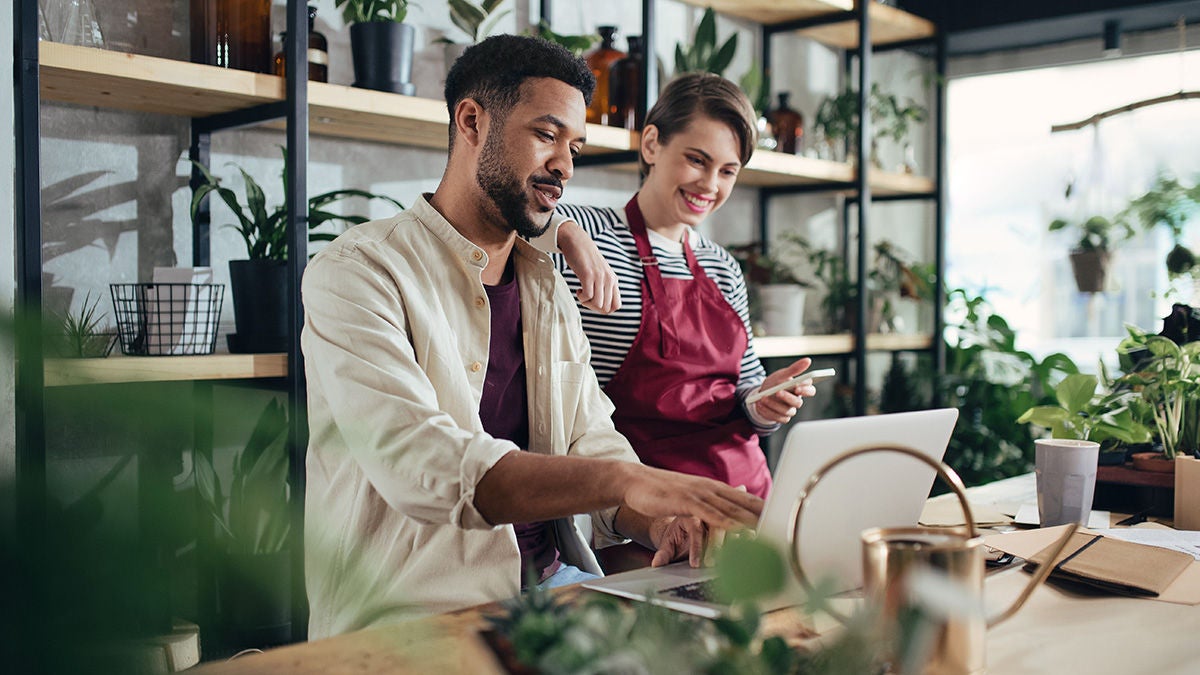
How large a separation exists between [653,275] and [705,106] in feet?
1.28

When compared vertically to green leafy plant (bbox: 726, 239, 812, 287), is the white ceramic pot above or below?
Result: below

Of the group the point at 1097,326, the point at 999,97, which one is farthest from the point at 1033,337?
the point at 999,97

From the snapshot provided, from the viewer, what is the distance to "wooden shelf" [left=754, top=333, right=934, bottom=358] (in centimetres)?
305

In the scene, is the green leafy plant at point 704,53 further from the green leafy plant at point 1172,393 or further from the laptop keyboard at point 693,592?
the laptop keyboard at point 693,592

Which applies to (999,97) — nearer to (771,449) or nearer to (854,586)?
(771,449)

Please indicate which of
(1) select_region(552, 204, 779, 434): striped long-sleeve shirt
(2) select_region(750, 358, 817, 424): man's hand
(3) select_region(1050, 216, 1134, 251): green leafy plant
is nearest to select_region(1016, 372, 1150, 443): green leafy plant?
(2) select_region(750, 358, 817, 424): man's hand

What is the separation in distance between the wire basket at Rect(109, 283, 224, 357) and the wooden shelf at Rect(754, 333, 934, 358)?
1.60m

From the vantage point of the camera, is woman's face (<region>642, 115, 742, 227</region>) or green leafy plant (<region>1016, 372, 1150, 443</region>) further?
woman's face (<region>642, 115, 742, 227</region>)

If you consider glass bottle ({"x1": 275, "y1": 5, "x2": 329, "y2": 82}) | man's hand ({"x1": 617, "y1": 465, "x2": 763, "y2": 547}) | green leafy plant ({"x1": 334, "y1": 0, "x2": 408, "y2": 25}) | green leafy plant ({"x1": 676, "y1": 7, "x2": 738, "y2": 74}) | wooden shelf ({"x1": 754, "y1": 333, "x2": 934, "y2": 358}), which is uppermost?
green leafy plant ({"x1": 676, "y1": 7, "x2": 738, "y2": 74})

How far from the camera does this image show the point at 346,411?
1.27 meters

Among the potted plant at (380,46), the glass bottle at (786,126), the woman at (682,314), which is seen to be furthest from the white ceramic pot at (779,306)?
the potted plant at (380,46)

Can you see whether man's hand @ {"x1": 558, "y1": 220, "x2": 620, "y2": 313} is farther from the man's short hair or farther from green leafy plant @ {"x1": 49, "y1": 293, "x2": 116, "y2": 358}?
green leafy plant @ {"x1": 49, "y1": 293, "x2": 116, "y2": 358}

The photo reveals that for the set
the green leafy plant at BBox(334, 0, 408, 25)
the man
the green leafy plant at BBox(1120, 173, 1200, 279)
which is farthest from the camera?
the green leafy plant at BBox(1120, 173, 1200, 279)

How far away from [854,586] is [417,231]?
832 millimetres
